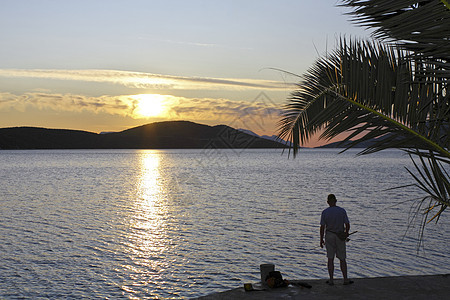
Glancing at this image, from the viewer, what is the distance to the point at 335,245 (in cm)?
935

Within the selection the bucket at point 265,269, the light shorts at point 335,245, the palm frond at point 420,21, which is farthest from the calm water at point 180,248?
the palm frond at point 420,21

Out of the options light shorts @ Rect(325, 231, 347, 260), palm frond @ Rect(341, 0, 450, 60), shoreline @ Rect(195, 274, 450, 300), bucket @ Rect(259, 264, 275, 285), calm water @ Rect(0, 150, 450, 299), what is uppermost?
palm frond @ Rect(341, 0, 450, 60)

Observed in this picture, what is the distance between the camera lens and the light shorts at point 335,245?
366 inches

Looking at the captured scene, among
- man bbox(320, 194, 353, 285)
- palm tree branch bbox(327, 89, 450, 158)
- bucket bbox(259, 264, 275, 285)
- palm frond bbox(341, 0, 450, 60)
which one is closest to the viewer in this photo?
palm frond bbox(341, 0, 450, 60)

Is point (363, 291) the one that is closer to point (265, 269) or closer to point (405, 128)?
point (265, 269)

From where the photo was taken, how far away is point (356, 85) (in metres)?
5.63

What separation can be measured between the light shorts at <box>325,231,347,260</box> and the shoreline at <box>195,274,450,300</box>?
70 centimetres

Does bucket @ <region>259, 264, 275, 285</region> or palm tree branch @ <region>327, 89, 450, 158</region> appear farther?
bucket @ <region>259, 264, 275, 285</region>

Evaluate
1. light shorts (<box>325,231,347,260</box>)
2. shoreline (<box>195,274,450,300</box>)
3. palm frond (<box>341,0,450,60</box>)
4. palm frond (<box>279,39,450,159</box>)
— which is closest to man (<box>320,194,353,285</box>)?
light shorts (<box>325,231,347,260</box>)

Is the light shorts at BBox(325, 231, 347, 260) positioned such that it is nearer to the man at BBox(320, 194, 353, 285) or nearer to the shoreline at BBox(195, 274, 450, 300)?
the man at BBox(320, 194, 353, 285)

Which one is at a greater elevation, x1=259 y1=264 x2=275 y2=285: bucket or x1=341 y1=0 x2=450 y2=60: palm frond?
x1=341 y1=0 x2=450 y2=60: palm frond

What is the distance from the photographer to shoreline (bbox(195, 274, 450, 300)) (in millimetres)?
8711

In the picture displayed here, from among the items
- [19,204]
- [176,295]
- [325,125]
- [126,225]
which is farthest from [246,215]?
[325,125]

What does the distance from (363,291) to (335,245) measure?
1045mm
